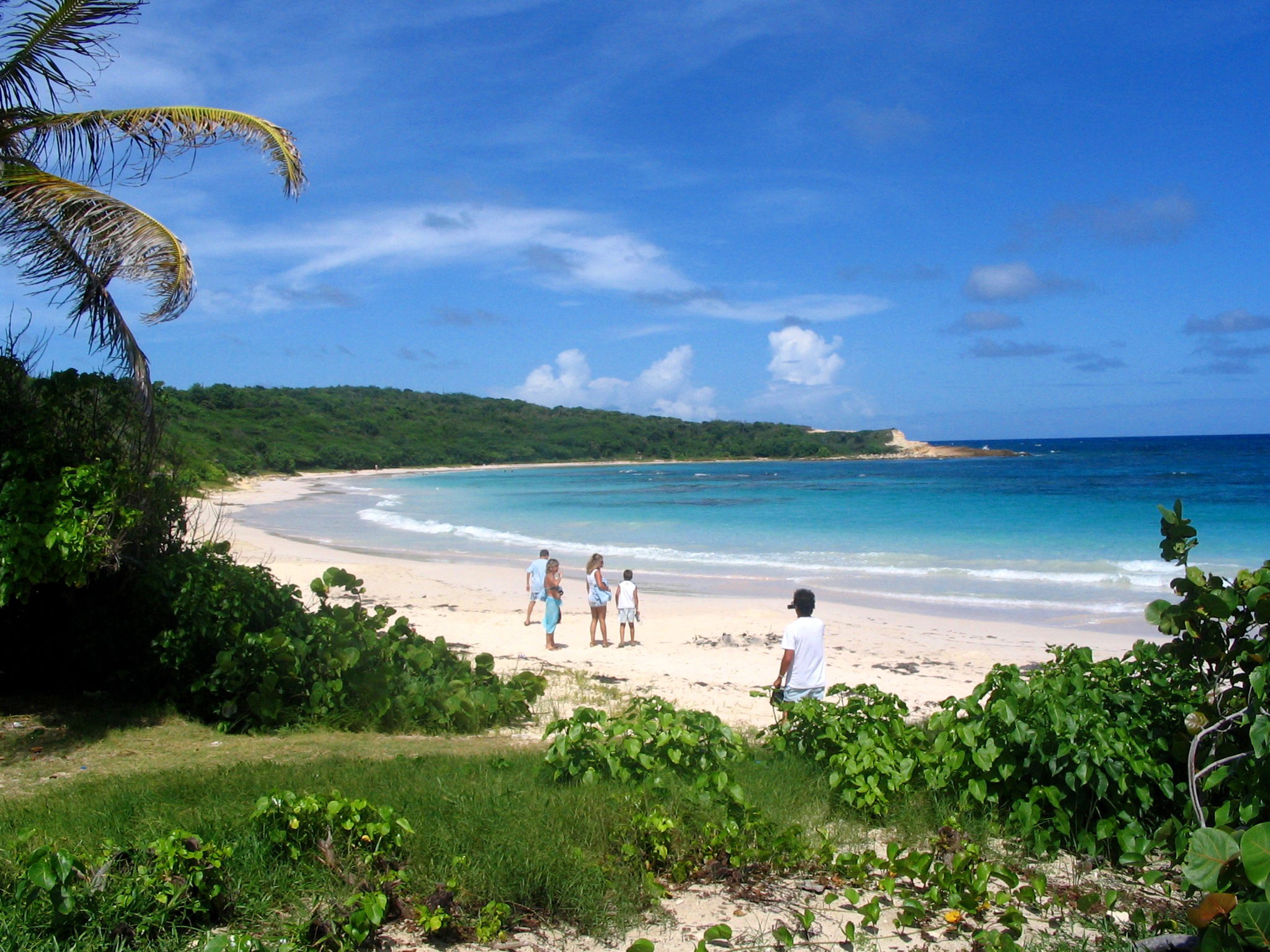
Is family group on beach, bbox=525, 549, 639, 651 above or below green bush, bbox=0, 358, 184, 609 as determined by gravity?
below

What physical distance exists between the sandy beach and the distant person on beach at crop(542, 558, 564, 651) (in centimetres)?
20

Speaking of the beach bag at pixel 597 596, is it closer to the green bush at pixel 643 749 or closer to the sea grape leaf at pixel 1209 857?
the green bush at pixel 643 749

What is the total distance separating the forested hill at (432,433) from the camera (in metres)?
82.5

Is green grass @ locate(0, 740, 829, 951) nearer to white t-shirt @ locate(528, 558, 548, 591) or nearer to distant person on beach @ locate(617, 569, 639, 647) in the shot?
distant person on beach @ locate(617, 569, 639, 647)

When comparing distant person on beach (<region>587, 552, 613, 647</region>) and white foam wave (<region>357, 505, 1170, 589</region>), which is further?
white foam wave (<region>357, 505, 1170, 589</region>)

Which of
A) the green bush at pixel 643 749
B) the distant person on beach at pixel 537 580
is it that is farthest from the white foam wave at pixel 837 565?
the green bush at pixel 643 749

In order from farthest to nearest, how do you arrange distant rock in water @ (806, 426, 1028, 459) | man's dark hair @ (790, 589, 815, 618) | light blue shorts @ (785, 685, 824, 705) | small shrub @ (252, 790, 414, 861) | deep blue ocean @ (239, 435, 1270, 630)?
distant rock in water @ (806, 426, 1028, 459)
deep blue ocean @ (239, 435, 1270, 630)
man's dark hair @ (790, 589, 815, 618)
light blue shorts @ (785, 685, 824, 705)
small shrub @ (252, 790, 414, 861)

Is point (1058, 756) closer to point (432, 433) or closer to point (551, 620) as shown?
point (551, 620)

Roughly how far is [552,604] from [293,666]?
5977 mm

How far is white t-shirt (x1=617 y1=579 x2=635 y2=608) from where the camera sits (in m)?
12.9

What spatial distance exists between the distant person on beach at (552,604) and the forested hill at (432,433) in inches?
1955

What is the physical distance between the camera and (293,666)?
679 centimetres

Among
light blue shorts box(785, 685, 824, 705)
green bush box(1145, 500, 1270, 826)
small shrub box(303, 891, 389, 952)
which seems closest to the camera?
small shrub box(303, 891, 389, 952)

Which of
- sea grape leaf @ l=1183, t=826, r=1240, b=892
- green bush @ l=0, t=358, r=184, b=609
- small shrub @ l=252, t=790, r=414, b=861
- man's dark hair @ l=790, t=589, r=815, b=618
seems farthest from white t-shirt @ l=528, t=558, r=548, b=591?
sea grape leaf @ l=1183, t=826, r=1240, b=892
